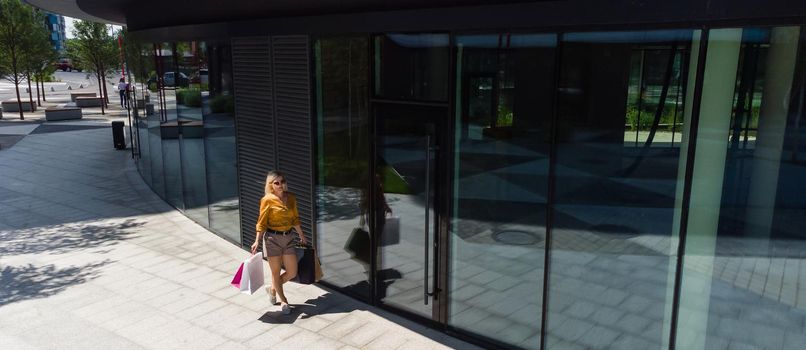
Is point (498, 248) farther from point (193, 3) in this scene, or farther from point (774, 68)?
point (193, 3)

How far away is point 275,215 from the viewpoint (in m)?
7.23

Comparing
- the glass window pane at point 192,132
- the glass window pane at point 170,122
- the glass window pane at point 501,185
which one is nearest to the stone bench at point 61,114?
the glass window pane at point 170,122

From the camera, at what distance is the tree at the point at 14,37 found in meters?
30.0

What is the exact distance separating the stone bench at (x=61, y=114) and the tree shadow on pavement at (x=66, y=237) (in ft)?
67.0

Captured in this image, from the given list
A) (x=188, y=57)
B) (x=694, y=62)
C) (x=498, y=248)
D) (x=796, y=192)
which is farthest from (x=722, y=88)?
(x=188, y=57)

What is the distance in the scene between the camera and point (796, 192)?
4.64 metres

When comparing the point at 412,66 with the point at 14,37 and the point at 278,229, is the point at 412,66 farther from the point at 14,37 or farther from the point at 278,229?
the point at 14,37

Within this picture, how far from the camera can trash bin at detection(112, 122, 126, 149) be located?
21.0 meters

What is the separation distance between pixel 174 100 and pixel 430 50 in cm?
743

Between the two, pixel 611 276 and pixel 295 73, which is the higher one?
pixel 295 73

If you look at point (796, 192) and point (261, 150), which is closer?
point (796, 192)

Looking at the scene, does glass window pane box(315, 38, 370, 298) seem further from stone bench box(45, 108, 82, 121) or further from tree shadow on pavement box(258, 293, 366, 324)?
stone bench box(45, 108, 82, 121)

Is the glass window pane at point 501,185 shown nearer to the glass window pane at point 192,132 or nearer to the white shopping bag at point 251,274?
the white shopping bag at point 251,274

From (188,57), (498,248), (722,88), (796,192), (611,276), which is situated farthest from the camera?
(188,57)
